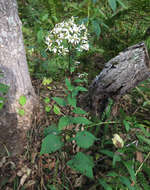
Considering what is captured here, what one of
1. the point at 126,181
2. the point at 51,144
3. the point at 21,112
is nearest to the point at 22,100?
the point at 21,112

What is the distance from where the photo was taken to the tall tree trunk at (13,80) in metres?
1.07

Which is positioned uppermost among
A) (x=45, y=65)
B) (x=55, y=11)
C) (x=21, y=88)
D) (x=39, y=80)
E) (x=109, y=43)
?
(x=55, y=11)

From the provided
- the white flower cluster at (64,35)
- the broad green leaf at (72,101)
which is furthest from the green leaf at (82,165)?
the white flower cluster at (64,35)

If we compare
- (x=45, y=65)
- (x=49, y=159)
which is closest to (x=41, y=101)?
(x=45, y=65)

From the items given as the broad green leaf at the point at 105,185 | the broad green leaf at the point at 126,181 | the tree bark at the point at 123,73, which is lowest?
the broad green leaf at the point at 105,185

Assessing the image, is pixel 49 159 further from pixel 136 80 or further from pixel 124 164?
pixel 136 80

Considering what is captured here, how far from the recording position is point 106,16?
2.59 metres

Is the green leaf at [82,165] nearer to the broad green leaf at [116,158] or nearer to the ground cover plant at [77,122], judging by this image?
the ground cover plant at [77,122]

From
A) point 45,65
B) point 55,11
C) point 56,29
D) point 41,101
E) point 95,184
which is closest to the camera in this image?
point 56,29

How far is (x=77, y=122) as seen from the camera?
3.36 ft

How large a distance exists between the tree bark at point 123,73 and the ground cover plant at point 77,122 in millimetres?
178

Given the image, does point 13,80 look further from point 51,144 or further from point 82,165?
point 82,165

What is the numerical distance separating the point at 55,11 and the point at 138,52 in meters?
1.45

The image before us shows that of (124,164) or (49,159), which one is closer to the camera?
(124,164)
